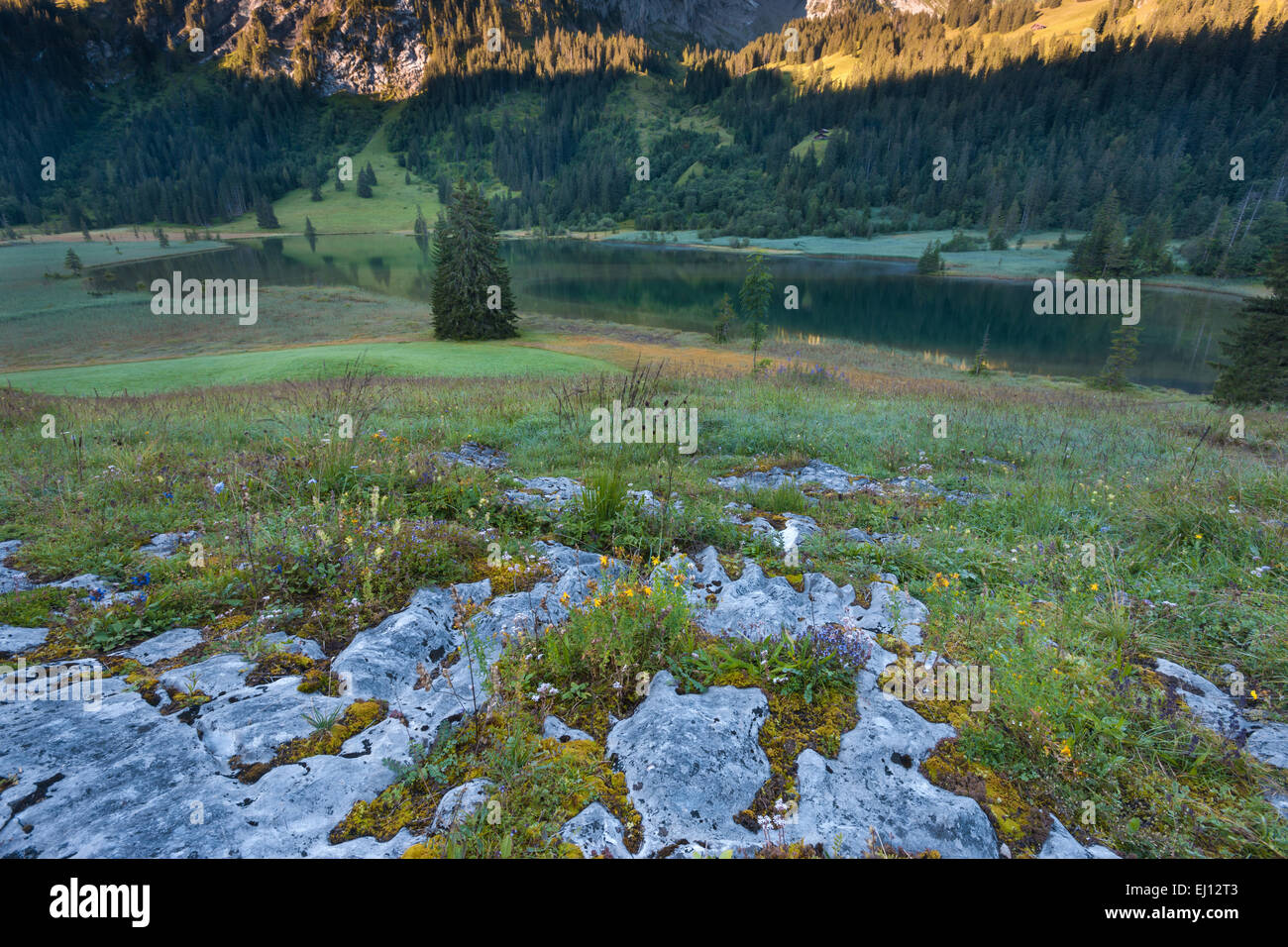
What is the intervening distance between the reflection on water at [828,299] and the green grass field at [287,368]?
3013 centimetres

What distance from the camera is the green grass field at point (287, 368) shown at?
90.3ft

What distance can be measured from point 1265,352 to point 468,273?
57.3 meters

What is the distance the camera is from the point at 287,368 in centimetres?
3103

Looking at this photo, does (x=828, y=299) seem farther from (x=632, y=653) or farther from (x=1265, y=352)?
(x=632, y=653)

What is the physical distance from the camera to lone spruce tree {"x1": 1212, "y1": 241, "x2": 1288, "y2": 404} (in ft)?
103

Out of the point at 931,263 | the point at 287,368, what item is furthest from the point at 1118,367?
the point at 931,263

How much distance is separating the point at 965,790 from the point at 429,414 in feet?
39.5

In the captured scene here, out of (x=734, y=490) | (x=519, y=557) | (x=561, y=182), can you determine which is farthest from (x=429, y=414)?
(x=561, y=182)

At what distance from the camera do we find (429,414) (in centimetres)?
1244

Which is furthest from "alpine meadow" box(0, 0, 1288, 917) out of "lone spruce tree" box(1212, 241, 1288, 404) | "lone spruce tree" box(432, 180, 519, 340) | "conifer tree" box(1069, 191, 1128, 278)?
"conifer tree" box(1069, 191, 1128, 278)

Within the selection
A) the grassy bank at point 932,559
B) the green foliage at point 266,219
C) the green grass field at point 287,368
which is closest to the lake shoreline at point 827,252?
the green foliage at point 266,219

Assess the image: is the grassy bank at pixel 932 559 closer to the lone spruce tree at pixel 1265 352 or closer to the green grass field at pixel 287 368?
the green grass field at pixel 287 368
